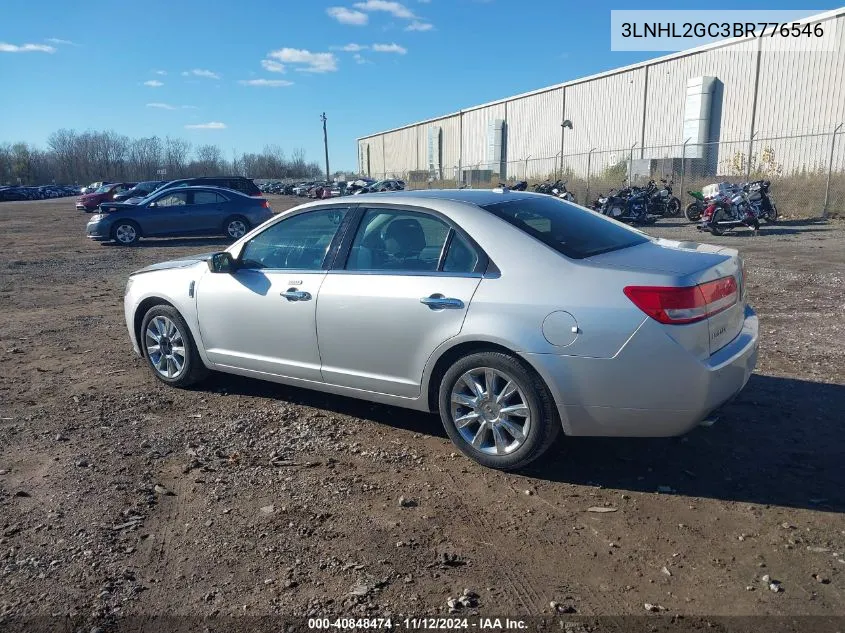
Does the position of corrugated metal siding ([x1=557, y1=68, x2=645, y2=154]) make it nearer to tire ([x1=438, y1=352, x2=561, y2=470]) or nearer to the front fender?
the front fender

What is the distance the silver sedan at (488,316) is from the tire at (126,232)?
47.1ft

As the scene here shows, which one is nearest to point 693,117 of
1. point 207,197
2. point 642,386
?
point 207,197

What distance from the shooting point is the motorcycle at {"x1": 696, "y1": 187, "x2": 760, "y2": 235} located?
56.8 feet

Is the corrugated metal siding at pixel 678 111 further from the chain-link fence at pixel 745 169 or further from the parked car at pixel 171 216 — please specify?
the parked car at pixel 171 216

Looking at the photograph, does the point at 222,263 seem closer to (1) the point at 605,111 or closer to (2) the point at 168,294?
(2) the point at 168,294

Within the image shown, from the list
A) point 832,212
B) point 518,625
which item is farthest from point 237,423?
point 832,212

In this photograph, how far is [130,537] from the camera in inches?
132

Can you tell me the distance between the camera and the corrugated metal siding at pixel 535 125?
137 ft

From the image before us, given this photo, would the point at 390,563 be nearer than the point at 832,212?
Yes

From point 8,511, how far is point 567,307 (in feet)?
10.6

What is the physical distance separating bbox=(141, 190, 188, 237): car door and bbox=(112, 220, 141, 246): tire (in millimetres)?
192

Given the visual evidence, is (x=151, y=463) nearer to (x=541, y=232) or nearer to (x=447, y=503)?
(x=447, y=503)

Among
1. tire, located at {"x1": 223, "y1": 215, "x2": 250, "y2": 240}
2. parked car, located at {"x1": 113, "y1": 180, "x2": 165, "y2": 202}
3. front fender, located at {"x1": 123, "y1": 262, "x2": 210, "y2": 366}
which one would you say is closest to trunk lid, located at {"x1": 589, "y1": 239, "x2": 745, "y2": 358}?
front fender, located at {"x1": 123, "y1": 262, "x2": 210, "y2": 366}

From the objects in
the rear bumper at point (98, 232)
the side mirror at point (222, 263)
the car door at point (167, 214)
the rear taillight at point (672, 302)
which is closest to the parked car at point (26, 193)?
the rear bumper at point (98, 232)
